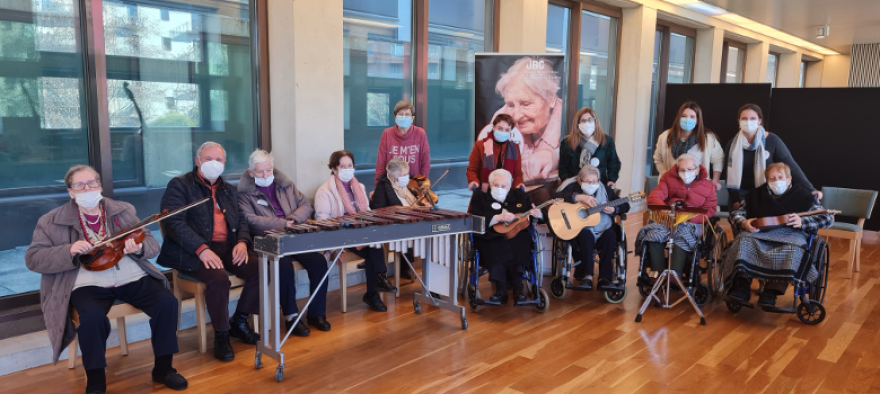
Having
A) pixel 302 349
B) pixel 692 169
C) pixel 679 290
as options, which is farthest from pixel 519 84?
pixel 302 349

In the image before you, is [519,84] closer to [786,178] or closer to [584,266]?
[584,266]

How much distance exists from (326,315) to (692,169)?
295cm

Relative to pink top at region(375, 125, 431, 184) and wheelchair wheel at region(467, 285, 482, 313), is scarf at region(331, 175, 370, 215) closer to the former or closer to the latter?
pink top at region(375, 125, 431, 184)

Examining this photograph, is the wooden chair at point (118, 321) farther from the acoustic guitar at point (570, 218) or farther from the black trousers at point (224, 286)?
the acoustic guitar at point (570, 218)

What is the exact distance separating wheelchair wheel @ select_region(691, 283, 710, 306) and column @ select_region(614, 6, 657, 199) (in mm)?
4440

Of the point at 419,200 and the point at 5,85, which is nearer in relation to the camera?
the point at 5,85

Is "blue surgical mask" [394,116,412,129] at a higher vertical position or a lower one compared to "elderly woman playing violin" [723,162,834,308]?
higher

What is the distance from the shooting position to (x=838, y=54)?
15.1 m

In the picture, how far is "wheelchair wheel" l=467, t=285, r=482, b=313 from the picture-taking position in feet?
14.8

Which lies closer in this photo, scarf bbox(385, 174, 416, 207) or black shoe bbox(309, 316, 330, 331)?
black shoe bbox(309, 316, 330, 331)

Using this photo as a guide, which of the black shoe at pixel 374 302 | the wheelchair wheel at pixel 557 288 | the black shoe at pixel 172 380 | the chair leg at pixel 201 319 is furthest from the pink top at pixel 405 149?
the black shoe at pixel 172 380

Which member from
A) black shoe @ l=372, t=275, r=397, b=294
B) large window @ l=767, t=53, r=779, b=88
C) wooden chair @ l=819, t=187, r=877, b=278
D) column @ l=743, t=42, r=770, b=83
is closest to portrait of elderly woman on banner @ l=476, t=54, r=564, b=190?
black shoe @ l=372, t=275, r=397, b=294

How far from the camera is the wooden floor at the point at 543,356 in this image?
3.30 meters

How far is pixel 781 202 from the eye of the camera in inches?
177
